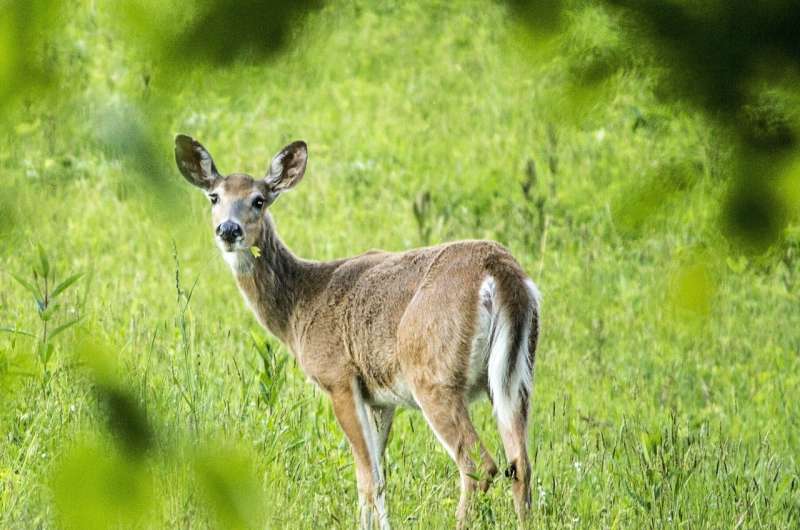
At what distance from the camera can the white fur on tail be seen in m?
5.42

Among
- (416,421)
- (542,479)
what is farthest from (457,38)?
(542,479)

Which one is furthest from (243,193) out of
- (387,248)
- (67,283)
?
(67,283)

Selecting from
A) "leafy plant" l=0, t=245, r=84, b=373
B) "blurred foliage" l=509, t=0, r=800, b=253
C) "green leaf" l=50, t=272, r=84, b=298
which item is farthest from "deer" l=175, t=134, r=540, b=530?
"blurred foliage" l=509, t=0, r=800, b=253

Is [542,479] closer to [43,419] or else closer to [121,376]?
[43,419]

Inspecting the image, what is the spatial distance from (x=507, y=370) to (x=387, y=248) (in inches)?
196

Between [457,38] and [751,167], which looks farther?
[457,38]

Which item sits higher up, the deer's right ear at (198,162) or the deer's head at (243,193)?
the deer's right ear at (198,162)

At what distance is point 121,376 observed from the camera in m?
1.68

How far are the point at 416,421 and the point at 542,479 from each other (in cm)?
118

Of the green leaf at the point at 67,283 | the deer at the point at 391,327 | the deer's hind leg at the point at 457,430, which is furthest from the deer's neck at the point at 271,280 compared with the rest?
the green leaf at the point at 67,283

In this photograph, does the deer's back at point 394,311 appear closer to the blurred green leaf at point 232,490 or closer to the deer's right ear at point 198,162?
the deer's right ear at point 198,162

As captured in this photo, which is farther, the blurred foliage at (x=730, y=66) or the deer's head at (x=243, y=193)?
the deer's head at (x=243, y=193)

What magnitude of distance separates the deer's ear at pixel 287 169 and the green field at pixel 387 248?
0.72 meters

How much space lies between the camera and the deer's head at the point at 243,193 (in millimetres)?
6301
